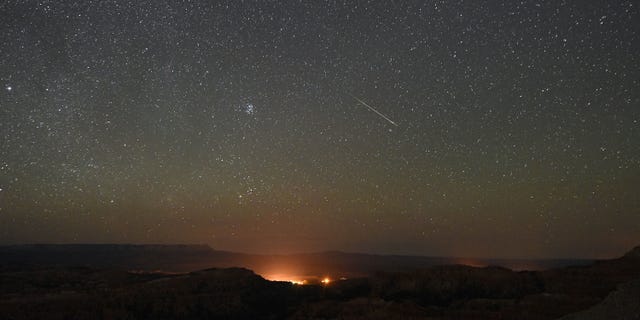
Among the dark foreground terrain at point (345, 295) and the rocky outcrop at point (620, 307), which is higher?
the rocky outcrop at point (620, 307)

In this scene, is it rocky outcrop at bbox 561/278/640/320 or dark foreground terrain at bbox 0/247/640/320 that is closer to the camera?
rocky outcrop at bbox 561/278/640/320

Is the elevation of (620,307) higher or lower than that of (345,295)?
higher

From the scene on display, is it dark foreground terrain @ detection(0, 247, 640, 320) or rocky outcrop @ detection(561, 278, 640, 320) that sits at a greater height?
rocky outcrop @ detection(561, 278, 640, 320)

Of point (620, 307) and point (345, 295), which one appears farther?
point (345, 295)

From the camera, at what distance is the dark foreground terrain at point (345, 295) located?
3028 cm

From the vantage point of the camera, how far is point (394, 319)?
2966 centimetres

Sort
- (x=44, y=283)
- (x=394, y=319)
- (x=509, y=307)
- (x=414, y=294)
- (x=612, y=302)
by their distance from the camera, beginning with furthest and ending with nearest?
(x=44, y=283) → (x=414, y=294) → (x=509, y=307) → (x=394, y=319) → (x=612, y=302)

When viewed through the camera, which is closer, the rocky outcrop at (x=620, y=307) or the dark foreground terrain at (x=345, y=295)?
the rocky outcrop at (x=620, y=307)

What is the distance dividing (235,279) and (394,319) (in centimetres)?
1754

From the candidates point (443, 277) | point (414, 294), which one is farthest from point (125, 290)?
point (443, 277)

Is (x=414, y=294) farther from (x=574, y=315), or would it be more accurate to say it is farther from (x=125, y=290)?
(x=125, y=290)

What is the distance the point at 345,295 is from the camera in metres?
41.0

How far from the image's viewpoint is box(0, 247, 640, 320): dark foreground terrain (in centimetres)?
3028

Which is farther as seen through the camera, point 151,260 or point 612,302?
point 151,260
